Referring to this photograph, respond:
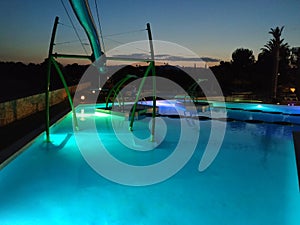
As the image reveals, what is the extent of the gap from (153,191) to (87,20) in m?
5.09

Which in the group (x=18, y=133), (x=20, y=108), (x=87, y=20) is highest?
(x=87, y=20)

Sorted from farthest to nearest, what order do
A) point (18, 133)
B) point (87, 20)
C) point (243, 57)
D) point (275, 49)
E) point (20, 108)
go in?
1. point (243, 57)
2. point (275, 49)
3. point (20, 108)
4. point (87, 20)
5. point (18, 133)

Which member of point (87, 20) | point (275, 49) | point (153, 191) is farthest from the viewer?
point (275, 49)

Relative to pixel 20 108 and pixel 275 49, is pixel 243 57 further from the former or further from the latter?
pixel 20 108

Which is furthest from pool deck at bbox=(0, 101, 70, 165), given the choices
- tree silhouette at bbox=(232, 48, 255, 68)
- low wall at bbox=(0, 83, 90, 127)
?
tree silhouette at bbox=(232, 48, 255, 68)

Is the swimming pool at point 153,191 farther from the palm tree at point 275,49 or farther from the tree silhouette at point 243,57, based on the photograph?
the tree silhouette at point 243,57

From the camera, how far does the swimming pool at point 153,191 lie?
3956mm

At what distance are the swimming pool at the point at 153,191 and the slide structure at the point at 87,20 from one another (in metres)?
3.33

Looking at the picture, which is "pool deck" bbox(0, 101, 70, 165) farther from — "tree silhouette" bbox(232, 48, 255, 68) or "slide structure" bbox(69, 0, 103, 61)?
"tree silhouette" bbox(232, 48, 255, 68)

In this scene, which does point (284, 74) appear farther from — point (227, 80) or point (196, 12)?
point (196, 12)

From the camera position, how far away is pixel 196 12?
19938 millimetres

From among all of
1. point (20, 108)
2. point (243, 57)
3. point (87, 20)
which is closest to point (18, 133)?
point (20, 108)

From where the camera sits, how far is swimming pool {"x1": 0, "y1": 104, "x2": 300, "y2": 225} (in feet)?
13.0

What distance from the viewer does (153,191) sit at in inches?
189
